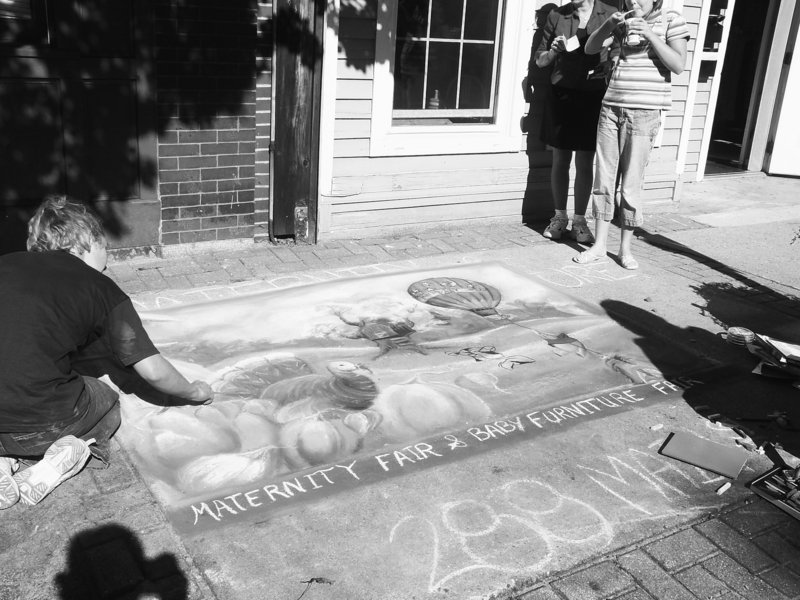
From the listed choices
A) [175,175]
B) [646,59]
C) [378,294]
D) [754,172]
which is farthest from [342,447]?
[754,172]

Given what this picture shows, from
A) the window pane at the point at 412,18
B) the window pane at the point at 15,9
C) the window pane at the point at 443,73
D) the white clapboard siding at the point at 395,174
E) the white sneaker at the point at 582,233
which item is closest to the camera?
the window pane at the point at 15,9

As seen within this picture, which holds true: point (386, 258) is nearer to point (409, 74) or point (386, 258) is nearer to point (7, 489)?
point (409, 74)

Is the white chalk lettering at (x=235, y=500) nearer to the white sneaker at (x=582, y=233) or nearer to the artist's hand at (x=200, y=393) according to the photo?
the artist's hand at (x=200, y=393)

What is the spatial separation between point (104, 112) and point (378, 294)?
7.24 feet

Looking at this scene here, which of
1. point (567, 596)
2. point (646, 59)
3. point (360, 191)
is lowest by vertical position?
point (567, 596)

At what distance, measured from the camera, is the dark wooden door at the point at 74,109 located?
520 cm

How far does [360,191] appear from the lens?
266 inches

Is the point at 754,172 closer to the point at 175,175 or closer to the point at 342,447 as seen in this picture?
the point at 175,175

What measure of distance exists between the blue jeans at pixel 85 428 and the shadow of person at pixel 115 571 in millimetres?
460

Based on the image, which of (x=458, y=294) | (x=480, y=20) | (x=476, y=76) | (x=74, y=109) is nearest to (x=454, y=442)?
(x=458, y=294)

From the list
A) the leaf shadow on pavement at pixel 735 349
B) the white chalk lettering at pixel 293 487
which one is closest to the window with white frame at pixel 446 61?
the leaf shadow on pavement at pixel 735 349

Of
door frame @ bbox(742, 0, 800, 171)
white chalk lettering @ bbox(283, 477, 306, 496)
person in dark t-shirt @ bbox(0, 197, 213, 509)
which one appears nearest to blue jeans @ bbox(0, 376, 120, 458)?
person in dark t-shirt @ bbox(0, 197, 213, 509)

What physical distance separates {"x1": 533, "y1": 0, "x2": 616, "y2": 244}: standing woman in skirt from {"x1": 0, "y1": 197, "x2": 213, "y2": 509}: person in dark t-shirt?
4.45 meters

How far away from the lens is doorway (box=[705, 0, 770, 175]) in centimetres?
1101
